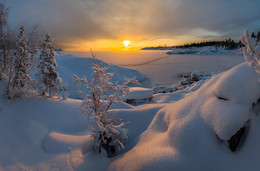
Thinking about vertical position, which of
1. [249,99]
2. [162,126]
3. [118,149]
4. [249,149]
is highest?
[249,99]

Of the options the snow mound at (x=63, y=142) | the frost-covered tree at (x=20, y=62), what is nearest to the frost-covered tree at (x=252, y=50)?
the snow mound at (x=63, y=142)

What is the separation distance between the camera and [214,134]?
311cm

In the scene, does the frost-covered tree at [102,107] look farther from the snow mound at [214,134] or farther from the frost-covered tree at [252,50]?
the frost-covered tree at [252,50]

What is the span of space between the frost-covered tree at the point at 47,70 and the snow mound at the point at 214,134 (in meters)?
9.47

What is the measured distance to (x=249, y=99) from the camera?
9.72ft

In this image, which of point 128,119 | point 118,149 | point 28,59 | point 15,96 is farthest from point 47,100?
point 118,149

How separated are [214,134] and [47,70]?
38.0 feet

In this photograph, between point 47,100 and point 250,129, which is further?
point 47,100

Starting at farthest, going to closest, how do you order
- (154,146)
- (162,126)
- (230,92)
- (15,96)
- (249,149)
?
(15,96)
(162,126)
(154,146)
(230,92)
(249,149)

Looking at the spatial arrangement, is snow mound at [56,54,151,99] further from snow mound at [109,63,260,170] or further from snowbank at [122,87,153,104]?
snow mound at [109,63,260,170]

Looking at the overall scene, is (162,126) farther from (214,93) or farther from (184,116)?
(214,93)

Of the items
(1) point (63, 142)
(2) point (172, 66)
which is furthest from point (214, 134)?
(2) point (172, 66)

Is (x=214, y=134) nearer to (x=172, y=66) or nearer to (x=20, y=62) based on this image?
(x=20, y=62)

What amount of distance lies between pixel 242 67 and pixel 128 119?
5071 millimetres
